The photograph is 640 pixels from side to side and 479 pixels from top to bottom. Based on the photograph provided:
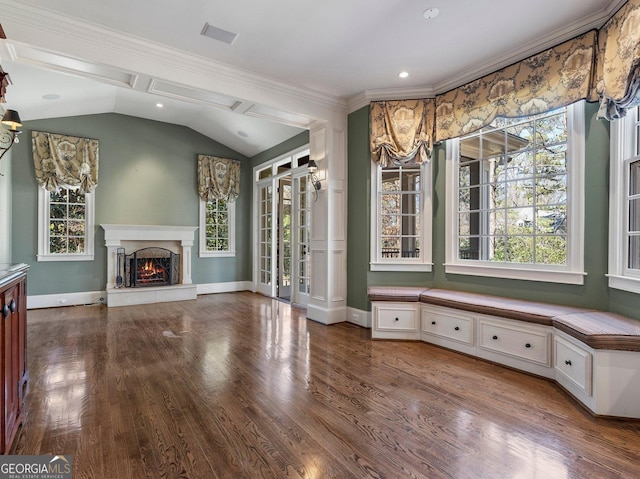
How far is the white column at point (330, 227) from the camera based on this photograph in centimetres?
487

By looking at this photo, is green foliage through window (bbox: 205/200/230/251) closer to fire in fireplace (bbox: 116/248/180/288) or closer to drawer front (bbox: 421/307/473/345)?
fire in fireplace (bbox: 116/248/180/288)

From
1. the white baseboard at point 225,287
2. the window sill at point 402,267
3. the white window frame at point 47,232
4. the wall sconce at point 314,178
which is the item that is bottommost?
the white baseboard at point 225,287

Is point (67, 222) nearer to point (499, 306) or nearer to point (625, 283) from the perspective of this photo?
point (499, 306)

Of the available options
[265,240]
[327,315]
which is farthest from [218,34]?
[265,240]

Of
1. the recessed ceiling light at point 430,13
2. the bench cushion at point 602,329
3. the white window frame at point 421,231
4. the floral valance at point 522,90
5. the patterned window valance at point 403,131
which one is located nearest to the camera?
the bench cushion at point 602,329

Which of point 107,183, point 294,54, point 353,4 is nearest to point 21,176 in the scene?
point 107,183

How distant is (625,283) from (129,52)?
4937 mm

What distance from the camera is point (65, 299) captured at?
19.5 ft

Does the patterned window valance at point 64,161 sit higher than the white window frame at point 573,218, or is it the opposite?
the patterned window valance at point 64,161

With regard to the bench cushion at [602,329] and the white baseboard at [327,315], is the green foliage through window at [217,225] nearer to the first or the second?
the white baseboard at [327,315]

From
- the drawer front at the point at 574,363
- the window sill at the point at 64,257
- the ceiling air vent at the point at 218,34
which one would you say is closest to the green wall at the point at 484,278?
the drawer front at the point at 574,363

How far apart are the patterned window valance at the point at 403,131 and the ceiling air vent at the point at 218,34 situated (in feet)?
6.72

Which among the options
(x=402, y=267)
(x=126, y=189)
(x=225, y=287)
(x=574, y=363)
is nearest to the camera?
(x=574, y=363)

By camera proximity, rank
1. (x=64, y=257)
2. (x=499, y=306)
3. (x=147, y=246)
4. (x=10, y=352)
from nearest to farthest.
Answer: (x=10, y=352)
(x=499, y=306)
(x=64, y=257)
(x=147, y=246)
